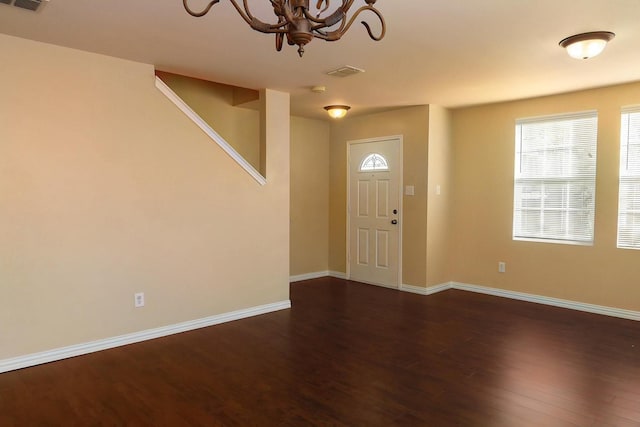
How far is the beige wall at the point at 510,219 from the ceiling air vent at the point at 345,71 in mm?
2325

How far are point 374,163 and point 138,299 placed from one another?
140 inches

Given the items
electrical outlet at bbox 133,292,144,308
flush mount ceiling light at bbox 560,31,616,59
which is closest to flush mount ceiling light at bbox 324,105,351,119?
flush mount ceiling light at bbox 560,31,616,59

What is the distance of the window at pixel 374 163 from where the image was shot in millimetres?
5766

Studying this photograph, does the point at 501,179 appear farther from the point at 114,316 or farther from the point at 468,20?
the point at 114,316

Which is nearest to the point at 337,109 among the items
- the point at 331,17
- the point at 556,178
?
the point at 556,178

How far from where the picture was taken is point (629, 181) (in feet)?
13.9

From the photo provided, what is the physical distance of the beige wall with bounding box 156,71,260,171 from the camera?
4.79 metres

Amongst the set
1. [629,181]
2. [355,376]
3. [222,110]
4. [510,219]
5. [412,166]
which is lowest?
[355,376]

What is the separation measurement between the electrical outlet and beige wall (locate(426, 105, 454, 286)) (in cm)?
336

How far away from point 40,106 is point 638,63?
188 inches

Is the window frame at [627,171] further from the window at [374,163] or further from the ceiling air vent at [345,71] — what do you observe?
the ceiling air vent at [345,71]

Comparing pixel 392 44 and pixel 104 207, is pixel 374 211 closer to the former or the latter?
pixel 392 44

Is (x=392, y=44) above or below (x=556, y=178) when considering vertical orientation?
above

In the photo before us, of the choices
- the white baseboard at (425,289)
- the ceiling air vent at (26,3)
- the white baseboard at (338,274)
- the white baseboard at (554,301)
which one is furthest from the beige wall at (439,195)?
the ceiling air vent at (26,3)
